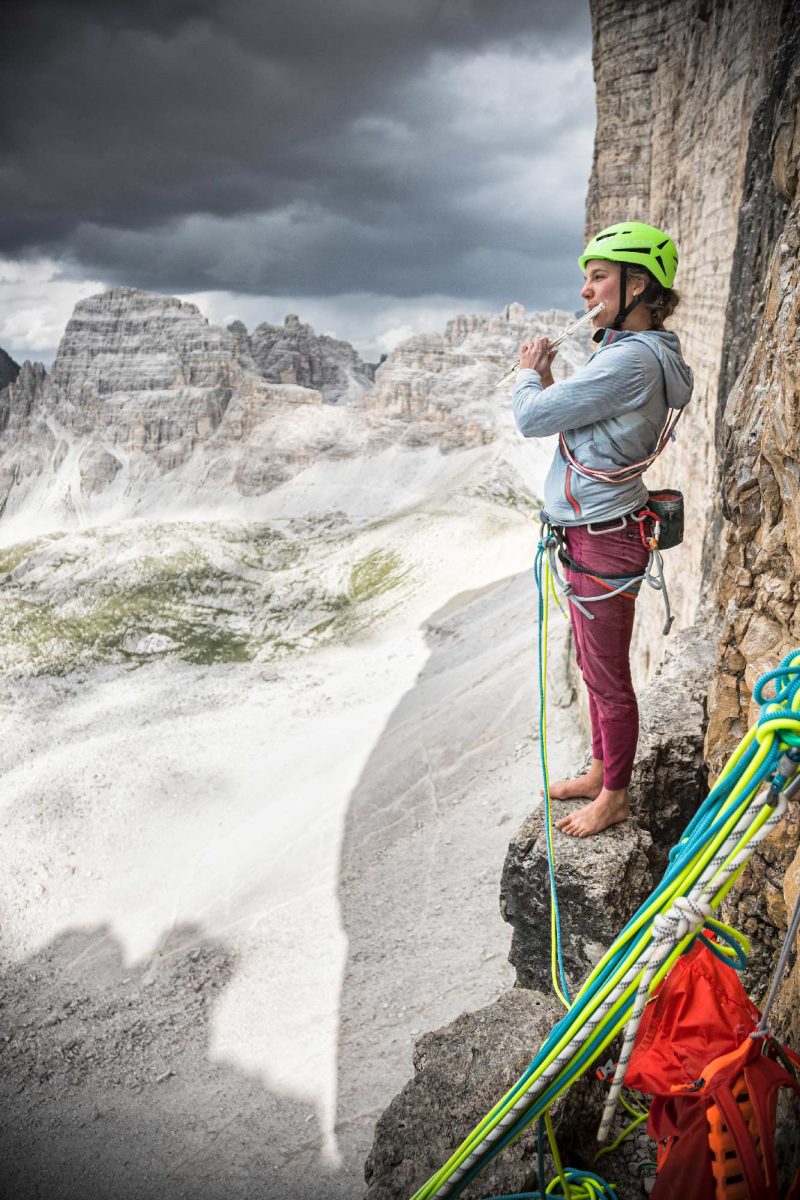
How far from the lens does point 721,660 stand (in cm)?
485

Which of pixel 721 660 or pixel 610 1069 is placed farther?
pixel 721 660

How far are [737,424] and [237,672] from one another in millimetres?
50080

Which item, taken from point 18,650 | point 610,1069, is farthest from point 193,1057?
point 18,650

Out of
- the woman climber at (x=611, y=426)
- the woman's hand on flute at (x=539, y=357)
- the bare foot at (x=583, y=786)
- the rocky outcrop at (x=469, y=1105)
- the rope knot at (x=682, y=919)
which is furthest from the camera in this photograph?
the bare foot at (x=583, y=786)

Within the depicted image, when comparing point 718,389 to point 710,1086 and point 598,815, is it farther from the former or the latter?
point 710,1086

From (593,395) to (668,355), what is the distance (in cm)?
55

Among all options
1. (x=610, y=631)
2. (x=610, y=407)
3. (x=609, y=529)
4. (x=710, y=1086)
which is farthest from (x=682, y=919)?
(x=610, y=407)

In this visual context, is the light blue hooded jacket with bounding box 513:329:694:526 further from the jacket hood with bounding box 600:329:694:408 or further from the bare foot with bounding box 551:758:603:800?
the bare foot with bounding box 551:758:603:800

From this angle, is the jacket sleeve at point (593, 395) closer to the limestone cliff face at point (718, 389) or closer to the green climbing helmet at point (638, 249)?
the green climbing helmet at point (638, 249)

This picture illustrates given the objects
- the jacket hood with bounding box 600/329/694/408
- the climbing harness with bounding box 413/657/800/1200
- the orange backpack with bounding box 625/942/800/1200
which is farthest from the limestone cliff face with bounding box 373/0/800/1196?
the climbing harness with bounding box 413/657/800/1200

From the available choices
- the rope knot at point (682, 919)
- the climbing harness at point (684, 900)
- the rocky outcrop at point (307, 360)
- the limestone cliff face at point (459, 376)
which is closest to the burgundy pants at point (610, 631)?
the climbing harness at point (684, 900)

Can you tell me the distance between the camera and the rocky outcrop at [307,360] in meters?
180

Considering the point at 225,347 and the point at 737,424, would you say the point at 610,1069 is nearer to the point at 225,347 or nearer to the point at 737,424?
the point at 737,424

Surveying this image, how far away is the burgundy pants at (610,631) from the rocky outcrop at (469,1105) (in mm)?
1853
